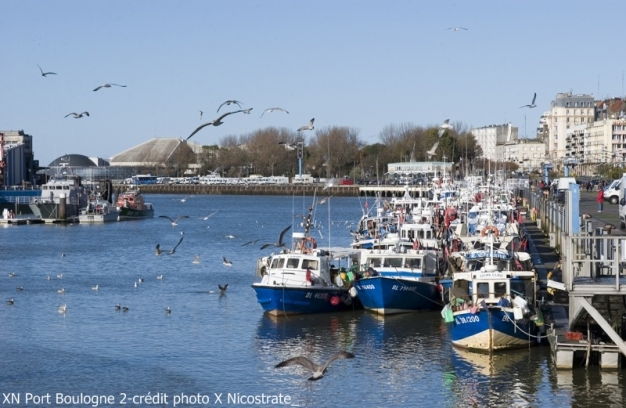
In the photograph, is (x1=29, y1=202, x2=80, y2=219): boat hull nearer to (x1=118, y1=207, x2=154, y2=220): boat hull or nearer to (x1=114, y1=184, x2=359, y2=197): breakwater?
(x1=118, y1=207, x2=154, y2=220): boat hull

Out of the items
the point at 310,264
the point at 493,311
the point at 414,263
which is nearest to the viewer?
the point at 493,311

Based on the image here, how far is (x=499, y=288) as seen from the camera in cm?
2575

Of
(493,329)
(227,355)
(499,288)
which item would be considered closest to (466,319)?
(493,329)

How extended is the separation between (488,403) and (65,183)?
241ft


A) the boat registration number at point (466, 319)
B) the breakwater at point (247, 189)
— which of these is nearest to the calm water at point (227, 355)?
the boat registration number at point (466, 319)

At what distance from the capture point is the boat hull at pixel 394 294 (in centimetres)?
3084

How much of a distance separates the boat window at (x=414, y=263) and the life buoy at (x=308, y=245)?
280 cm

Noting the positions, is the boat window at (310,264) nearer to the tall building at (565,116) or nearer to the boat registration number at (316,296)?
the boat registration number at (316,296)

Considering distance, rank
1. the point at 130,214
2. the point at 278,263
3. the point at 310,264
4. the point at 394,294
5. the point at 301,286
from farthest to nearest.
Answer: the point at 130,214 → the point at 278,263 → the point at 310,264 → the point at 301,286 → the point at 394,294

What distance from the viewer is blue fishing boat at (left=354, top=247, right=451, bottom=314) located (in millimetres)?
30938

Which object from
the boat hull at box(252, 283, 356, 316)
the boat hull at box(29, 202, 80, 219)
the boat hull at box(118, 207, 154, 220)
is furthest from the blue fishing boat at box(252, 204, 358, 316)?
the boat hull at box(118, 207, 154, 220)

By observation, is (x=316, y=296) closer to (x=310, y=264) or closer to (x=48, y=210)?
(x=310, y=264)

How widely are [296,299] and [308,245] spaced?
3.41 meters

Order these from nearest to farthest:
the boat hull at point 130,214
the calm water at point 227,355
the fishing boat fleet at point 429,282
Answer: the calm water at point 227,355 → the fishing boat fleet at point 429,282 → the boat hull at point 130,214
